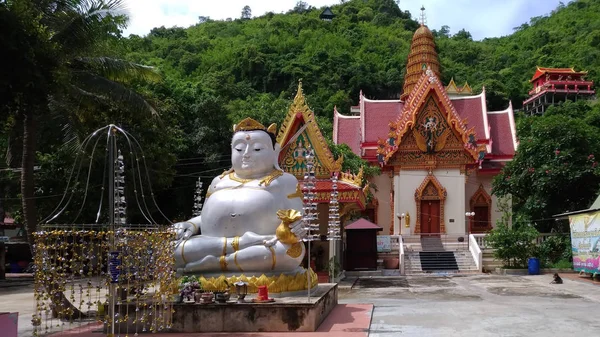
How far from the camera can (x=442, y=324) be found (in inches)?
387

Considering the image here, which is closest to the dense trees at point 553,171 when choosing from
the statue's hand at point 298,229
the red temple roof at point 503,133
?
the red temple roof at point 503,133

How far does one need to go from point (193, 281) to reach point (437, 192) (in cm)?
2006

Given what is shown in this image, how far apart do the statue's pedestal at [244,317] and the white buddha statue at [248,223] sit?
45.4 inches

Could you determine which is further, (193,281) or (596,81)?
(596,81)

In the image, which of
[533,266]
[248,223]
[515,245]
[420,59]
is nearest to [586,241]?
[533,266]

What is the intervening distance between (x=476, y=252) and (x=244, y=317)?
54.1 feet

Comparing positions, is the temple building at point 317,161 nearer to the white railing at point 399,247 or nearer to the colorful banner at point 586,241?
the white railing at point 399,247

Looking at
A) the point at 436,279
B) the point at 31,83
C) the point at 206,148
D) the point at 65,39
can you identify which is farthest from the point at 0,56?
the point at 206,148

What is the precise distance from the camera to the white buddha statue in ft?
33.3

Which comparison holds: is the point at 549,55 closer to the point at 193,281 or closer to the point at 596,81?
the point at 596,81

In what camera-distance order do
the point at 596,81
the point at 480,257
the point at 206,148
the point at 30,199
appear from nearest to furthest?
the point at 30,199
the point at 480,257
the point at 206,148
the point at 596,81

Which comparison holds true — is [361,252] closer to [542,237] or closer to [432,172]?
[542,237]

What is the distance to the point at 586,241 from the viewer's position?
1852 cm

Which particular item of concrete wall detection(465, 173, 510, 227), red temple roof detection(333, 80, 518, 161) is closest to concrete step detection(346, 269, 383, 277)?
red temple roof detection(333, 80, 518, 161)
